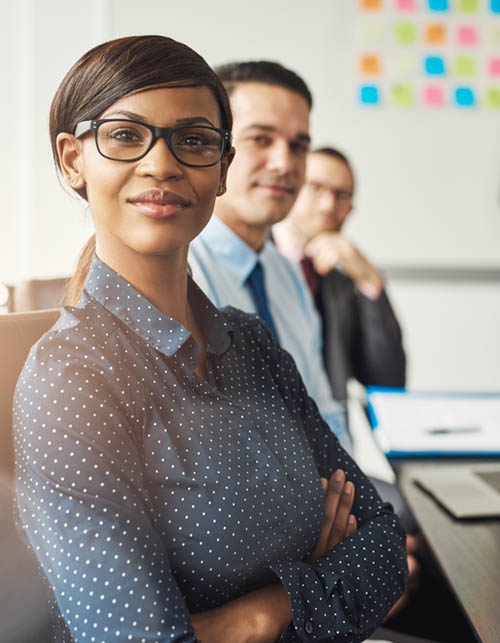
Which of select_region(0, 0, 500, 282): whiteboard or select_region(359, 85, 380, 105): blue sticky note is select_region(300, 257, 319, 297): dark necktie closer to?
select_region(0, 0, 500, 282): whiteboard

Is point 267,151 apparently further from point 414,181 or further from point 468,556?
point 414,181

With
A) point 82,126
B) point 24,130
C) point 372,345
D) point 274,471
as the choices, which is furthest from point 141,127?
point 372,345

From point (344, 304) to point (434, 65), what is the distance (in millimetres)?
1088

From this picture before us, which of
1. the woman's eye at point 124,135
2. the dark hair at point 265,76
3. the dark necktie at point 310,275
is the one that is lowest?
the dark necktie at point 310,275

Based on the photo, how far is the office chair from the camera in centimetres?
55

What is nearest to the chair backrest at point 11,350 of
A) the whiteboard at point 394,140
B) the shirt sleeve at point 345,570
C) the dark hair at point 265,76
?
the shirt sleeve at point 345,570

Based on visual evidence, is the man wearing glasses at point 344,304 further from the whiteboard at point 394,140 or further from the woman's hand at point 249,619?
the woman's hand at point 249,619

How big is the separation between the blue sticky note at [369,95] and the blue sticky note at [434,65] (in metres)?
0.16

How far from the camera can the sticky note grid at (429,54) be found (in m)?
2.30

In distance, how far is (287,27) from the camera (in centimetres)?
226

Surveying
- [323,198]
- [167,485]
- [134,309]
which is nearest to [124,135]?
[134,309]

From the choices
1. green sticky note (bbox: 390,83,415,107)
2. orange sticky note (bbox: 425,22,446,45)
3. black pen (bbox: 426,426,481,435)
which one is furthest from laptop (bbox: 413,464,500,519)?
orange sticky note (bbox: 425,22,446,45)

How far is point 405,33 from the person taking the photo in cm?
231

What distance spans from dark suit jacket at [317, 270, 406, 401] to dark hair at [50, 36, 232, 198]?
3.27 feet
